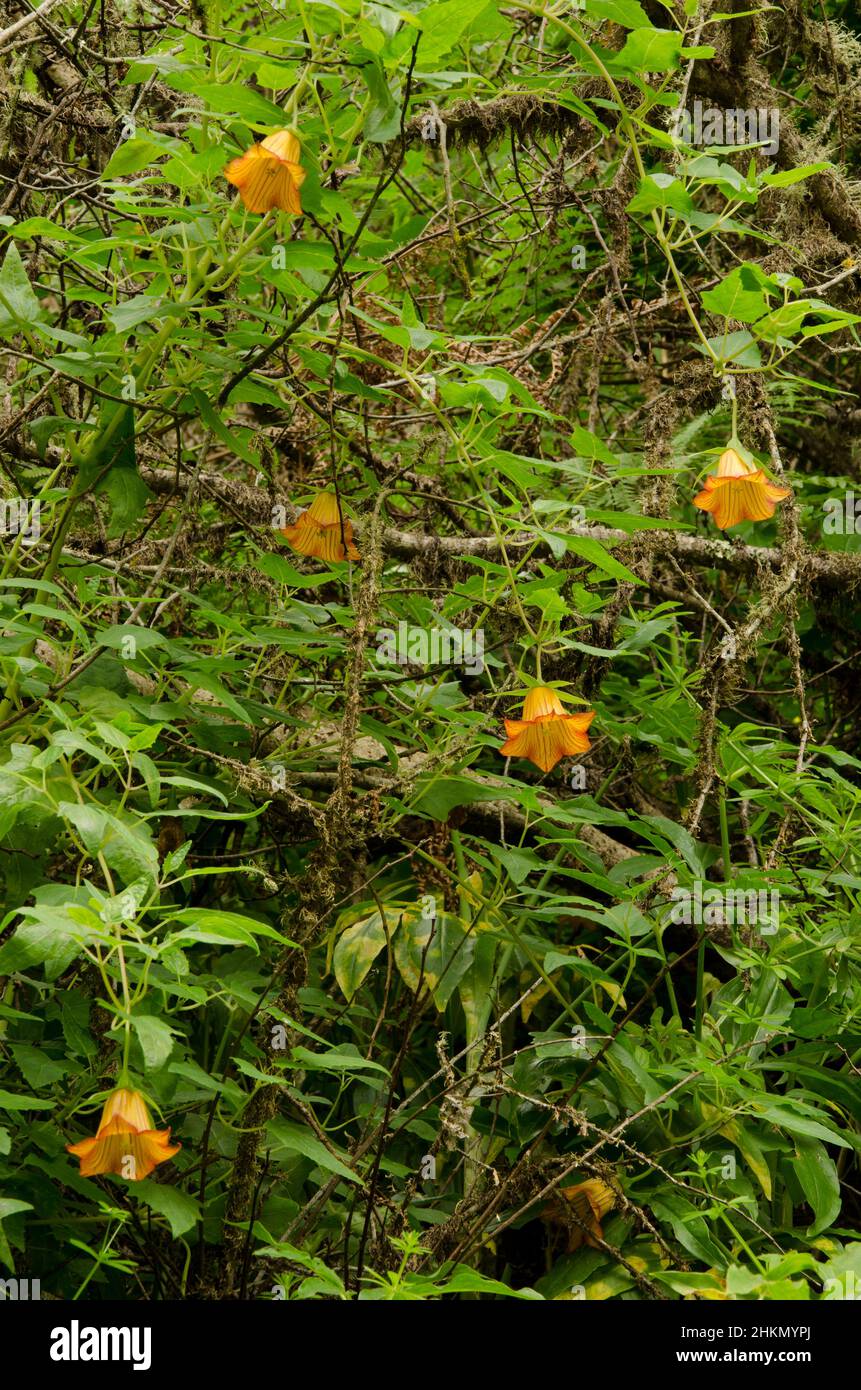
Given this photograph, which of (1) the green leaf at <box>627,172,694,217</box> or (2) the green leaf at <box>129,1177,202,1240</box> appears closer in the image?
(2) the green leaf at <box>129,1177,202,1240</box>

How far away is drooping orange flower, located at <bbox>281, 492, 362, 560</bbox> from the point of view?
2355 mm

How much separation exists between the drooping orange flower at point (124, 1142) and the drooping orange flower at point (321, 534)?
43.5 inches

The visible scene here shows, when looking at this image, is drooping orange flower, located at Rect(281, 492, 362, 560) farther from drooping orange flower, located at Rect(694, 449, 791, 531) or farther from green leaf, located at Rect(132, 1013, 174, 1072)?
green leaf, located at Rect(132, 1013, 174, 1072)

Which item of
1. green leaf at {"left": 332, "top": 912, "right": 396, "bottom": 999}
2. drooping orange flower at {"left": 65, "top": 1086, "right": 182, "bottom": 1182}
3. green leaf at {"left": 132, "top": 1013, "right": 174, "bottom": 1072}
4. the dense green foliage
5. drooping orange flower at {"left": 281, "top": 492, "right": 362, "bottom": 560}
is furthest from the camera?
green leaf at {"left": 332, "top": 912, "right": 396, "bottom": 999}

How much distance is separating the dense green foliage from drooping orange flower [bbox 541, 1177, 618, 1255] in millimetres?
10

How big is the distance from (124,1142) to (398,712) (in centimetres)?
108

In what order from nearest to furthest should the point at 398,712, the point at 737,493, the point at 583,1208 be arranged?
the point at 737,493 < the point at 583,1208 < the point at 398,712

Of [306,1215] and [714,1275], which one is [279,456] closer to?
[306,1215]

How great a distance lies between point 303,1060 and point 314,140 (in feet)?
4.58

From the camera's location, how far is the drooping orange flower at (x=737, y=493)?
2027 millimetres

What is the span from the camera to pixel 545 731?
2088 mm


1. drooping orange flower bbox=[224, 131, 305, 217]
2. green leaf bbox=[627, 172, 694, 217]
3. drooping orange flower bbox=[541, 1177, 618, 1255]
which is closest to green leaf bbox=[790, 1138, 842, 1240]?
drooping orange flower bbox=[541, 1177, 618, 1255]

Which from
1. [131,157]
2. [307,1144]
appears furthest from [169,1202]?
[131,157]

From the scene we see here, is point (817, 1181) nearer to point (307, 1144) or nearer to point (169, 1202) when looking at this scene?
point (307, 1144)
